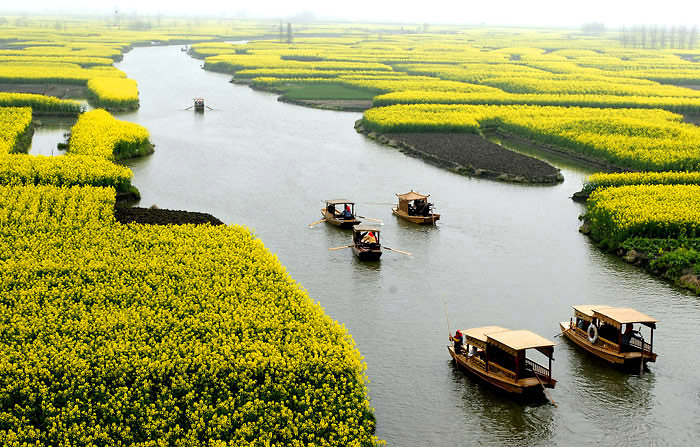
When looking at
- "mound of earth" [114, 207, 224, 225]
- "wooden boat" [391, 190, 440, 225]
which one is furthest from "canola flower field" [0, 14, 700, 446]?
"wooden boat" [391, 190, 440, 225]

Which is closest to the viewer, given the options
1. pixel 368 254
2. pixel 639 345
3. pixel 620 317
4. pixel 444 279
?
pixel 620 317

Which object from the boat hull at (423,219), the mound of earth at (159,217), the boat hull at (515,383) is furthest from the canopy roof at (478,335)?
the boat hull at (423,219)

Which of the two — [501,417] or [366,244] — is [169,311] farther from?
[366,244]

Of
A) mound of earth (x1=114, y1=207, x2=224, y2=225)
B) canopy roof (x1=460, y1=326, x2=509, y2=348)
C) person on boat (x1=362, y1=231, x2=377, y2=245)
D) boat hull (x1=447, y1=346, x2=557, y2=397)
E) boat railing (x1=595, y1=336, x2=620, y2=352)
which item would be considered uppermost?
mound of earth (x1=114, y1=207, x2=224, y2=225)

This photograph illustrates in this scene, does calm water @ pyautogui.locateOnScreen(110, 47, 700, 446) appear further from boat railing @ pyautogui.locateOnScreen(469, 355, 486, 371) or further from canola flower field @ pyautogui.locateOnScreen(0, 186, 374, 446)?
canola flower field @ pyautogui.locateOnScreen(0, 186, 374, 446)

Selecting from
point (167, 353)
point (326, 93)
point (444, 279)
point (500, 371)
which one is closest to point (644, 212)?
point (444, 279)

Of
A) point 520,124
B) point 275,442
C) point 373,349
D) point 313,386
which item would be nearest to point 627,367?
point 373,349

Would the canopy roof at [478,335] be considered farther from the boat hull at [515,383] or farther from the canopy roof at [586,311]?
the canopy roof at [586,311]
